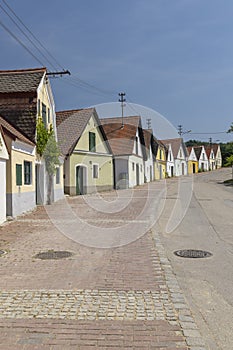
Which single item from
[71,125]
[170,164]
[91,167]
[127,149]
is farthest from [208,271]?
[170,164]

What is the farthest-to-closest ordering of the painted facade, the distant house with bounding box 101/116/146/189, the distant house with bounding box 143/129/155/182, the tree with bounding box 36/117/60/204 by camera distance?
the painted facade, the distant house with bounding box 143/129/155/182, the distant house with bounding box 101/116/146/189, the tree with bounding box 36/117/60/204

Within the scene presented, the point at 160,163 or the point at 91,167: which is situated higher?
the point at 160,163

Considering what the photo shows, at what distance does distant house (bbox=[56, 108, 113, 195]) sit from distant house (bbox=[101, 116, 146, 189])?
3.19 meters

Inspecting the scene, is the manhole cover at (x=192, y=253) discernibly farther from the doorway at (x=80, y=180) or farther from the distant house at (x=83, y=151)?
the doorway at (x=80, y=180)

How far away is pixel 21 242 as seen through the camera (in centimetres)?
1011

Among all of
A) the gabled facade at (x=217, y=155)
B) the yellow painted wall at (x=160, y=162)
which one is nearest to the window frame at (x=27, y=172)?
the yellow painted wall at (x=160, y=162)

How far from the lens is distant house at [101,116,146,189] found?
35.5 metres

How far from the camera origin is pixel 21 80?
1950 centimetres

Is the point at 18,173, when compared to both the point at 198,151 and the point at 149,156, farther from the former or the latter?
the point at 198,151

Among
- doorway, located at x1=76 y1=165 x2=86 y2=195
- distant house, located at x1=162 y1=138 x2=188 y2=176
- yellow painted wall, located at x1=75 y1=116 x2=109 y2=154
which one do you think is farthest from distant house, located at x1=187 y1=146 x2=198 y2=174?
doorway, located at x1=76 y1=165 x2=86 y2=195

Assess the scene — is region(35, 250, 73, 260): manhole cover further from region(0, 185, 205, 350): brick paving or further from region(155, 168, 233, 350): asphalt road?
region(155, 168, 233, 350): asphalt road

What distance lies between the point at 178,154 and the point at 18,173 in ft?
177

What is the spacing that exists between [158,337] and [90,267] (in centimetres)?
336

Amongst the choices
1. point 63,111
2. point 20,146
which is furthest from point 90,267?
point 63,111
